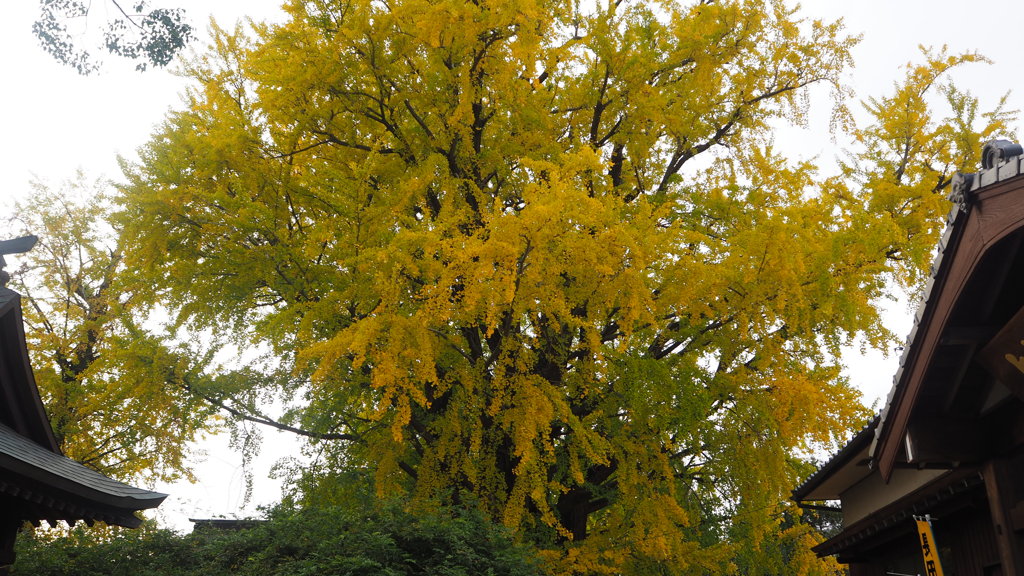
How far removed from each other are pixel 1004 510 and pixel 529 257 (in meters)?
4.16

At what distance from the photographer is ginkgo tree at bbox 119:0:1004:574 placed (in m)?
7.47

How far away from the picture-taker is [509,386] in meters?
8.15

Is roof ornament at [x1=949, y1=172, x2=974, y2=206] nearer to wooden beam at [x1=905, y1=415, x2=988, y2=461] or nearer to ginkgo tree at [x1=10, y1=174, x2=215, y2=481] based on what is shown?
wooden beam at [x1=905, y1=415, x2=988, y2=461]

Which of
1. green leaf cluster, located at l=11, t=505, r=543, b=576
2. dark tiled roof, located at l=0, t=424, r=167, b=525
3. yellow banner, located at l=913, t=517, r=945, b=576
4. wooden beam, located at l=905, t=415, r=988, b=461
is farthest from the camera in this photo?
green leaf cluster, located at l=11, t=505, r=543, b=576

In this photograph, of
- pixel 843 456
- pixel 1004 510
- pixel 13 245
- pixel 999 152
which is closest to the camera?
pixel 999 152

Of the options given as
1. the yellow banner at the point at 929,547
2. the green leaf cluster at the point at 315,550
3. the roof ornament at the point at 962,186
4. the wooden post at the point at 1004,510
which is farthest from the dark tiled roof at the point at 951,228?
the green leaf cluster at the point at 315,550

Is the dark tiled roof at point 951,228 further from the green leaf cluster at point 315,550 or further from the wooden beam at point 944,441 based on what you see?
the green leaf cluster at point 315,550

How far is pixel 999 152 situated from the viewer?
13.1 feet

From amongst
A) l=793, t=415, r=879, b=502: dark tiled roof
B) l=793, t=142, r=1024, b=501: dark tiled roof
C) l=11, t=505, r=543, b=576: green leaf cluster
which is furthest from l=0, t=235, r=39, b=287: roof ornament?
l=793, t=415, r=879, b=502: dark tiled roof

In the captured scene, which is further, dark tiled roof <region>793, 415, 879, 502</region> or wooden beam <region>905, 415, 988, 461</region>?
dark tiled roof <region>793, 415, 879, 502</region>

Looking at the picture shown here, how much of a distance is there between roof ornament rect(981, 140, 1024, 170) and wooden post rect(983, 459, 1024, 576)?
223 centimetres

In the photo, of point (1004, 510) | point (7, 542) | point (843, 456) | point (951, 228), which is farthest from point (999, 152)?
point (7, 542)

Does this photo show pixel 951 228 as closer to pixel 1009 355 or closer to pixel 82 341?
pixel 1009 355

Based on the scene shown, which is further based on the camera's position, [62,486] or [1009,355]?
[62,486]
